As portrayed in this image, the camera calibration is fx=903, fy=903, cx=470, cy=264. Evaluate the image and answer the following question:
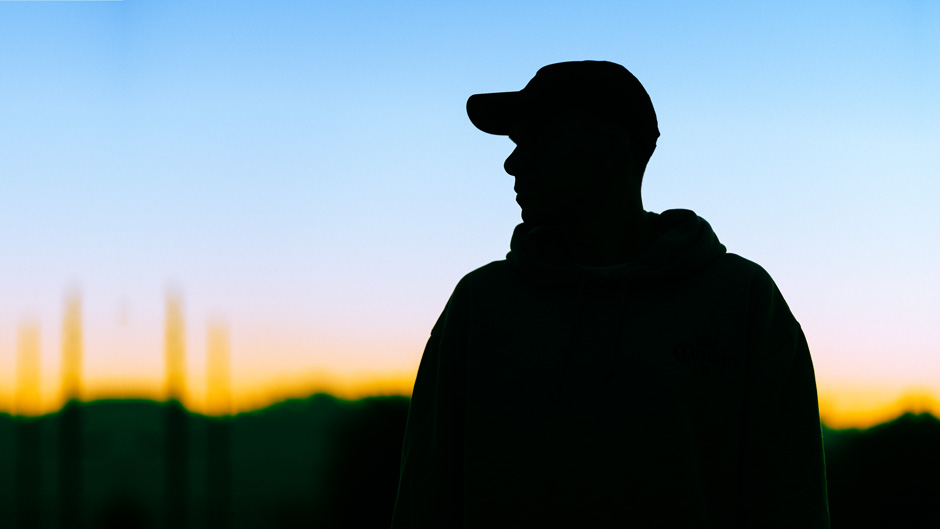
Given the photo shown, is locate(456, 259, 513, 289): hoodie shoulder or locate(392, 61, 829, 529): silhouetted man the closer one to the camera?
locate(392, 61, 829, 529): silhouetted man

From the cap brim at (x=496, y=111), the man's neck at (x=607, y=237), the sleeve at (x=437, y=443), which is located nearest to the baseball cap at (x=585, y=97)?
the cap brim at (x=496, y=111)

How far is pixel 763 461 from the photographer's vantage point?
7.65ft

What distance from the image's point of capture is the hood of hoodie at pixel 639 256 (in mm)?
2463

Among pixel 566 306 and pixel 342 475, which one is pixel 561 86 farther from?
pixel 342 475

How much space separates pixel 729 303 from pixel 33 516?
1588 inches

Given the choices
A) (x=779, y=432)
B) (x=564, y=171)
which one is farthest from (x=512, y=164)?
(x=779, y=432)

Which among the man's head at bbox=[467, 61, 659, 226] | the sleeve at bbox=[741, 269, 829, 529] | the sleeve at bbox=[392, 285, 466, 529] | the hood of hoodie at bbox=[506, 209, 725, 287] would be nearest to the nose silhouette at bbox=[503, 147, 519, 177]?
the man's head at bbox=[467, 61, 659, 226]

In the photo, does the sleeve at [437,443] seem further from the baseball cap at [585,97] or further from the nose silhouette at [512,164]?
the baseball cap at [585,97]

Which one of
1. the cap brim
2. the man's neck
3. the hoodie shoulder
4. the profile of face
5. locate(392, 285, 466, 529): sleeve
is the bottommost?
locate(392, 285, 466, 529): sleeve

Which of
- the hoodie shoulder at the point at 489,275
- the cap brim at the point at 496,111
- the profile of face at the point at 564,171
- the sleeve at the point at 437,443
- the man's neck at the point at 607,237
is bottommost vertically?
the sleeve at the point at 437,443

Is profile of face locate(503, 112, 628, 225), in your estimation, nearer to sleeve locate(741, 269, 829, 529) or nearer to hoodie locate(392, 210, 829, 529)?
hoodie locate(392, 210, 829, 529)

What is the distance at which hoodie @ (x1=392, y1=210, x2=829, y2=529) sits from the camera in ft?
7.47

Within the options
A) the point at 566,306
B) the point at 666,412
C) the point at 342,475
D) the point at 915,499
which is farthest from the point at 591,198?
the point at 915,499

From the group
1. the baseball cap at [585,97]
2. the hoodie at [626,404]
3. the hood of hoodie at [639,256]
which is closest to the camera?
the hoodie at [626,404]
